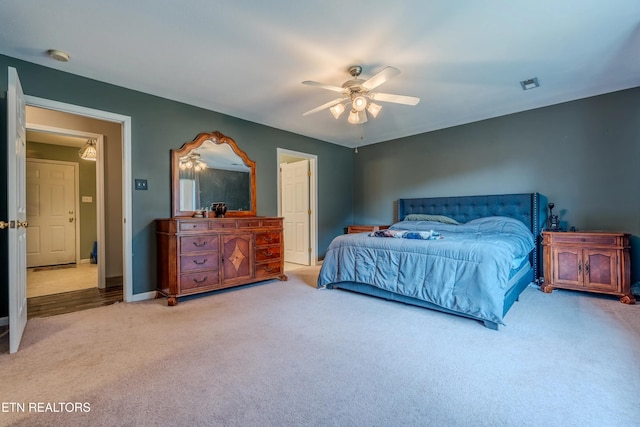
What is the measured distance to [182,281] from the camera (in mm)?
3305

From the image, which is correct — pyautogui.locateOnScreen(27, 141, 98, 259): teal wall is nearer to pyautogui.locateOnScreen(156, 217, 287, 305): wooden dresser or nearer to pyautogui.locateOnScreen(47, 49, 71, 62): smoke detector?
pyautogui.locateOnScreen(156, 217, 287, 305): wooden dresser

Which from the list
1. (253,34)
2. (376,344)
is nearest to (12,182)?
(253,34)

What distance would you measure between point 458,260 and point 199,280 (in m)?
2.79

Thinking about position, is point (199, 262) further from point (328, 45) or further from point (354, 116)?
point (328, 45)

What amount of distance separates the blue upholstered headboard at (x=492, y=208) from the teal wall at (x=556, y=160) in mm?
141

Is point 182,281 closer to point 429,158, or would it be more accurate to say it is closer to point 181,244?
point 181,244

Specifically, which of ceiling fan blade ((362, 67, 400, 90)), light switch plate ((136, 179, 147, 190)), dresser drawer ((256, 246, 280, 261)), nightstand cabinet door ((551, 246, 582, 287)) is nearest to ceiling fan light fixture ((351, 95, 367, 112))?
ceiling fan blade ((362, 67, 400, 90))

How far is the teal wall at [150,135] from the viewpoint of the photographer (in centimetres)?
290

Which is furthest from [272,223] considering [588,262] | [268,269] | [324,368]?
[588,262]

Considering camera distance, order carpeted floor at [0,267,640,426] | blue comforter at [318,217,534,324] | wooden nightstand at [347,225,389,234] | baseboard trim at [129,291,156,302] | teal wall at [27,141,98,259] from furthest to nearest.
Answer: teal wall at [27,141,98,259] → wooden nightstand at [347,225,389,234] → baseboard trim at [129,291,156,302] → blue comforter at [318,217,534,324] → carpeted floor at [0,267,640,426]

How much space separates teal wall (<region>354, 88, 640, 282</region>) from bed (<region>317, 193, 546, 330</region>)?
0.30 metres

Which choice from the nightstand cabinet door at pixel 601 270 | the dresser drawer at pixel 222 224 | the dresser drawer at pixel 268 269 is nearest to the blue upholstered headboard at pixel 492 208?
the nightstand cabinet door at pixel 601 270

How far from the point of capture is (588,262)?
11.2 ft

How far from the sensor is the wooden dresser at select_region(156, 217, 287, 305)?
3277 millimetres
